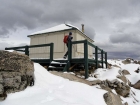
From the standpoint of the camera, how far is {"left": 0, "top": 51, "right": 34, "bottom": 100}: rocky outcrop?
3555 mm

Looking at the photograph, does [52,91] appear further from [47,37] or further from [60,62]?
[47,37]

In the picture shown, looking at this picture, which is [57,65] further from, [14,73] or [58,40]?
[14,73]

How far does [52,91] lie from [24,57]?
1.33 metres

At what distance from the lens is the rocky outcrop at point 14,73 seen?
11.7 feet

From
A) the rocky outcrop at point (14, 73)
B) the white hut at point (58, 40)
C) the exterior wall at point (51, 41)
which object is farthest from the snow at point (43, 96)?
the exterior wall at point (51, 41)

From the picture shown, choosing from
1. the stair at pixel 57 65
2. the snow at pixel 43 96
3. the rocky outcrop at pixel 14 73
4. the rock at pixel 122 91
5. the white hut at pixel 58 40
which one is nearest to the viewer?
the snow at pixel 43 96

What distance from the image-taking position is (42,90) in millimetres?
4141

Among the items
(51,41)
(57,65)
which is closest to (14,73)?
(57,65)

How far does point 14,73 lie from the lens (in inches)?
150

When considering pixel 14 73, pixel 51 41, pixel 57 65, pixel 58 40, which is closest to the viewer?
pixel 14 73

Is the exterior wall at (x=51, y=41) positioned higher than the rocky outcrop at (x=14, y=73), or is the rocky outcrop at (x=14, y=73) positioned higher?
the exterior wall at (x=51, y=41)

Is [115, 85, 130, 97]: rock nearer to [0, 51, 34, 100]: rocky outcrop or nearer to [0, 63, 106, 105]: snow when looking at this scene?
[0, 63, 106, 105]: snow

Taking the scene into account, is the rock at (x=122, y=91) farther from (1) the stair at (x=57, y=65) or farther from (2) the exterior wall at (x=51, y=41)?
(2) the exterior wall at (x=51, y=41)

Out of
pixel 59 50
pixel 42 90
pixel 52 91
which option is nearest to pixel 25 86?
pixel 42 90
